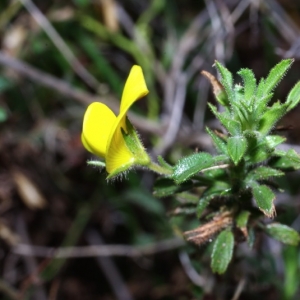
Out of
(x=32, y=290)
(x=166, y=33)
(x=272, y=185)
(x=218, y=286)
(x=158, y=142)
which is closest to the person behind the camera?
(x=272, y=185)

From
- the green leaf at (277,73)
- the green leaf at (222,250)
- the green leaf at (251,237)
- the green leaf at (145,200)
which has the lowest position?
the green leaf at (145,200)

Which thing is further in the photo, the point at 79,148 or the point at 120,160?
the point at 79,148

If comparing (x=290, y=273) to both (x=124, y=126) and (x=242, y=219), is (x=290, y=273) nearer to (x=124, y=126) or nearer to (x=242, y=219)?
(x=242, y=219)

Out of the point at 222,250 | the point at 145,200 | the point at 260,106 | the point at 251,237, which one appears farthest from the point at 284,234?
the point at 145,200

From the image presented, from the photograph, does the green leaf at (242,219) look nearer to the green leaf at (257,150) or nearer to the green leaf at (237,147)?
the green leaf at (257,150)

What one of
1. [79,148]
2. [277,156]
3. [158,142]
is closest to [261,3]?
[158,142]

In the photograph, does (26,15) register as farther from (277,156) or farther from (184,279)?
(277,156)

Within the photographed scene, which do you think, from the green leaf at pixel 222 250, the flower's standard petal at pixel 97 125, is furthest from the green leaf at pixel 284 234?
the flower's standard petal at pixel 97 125
